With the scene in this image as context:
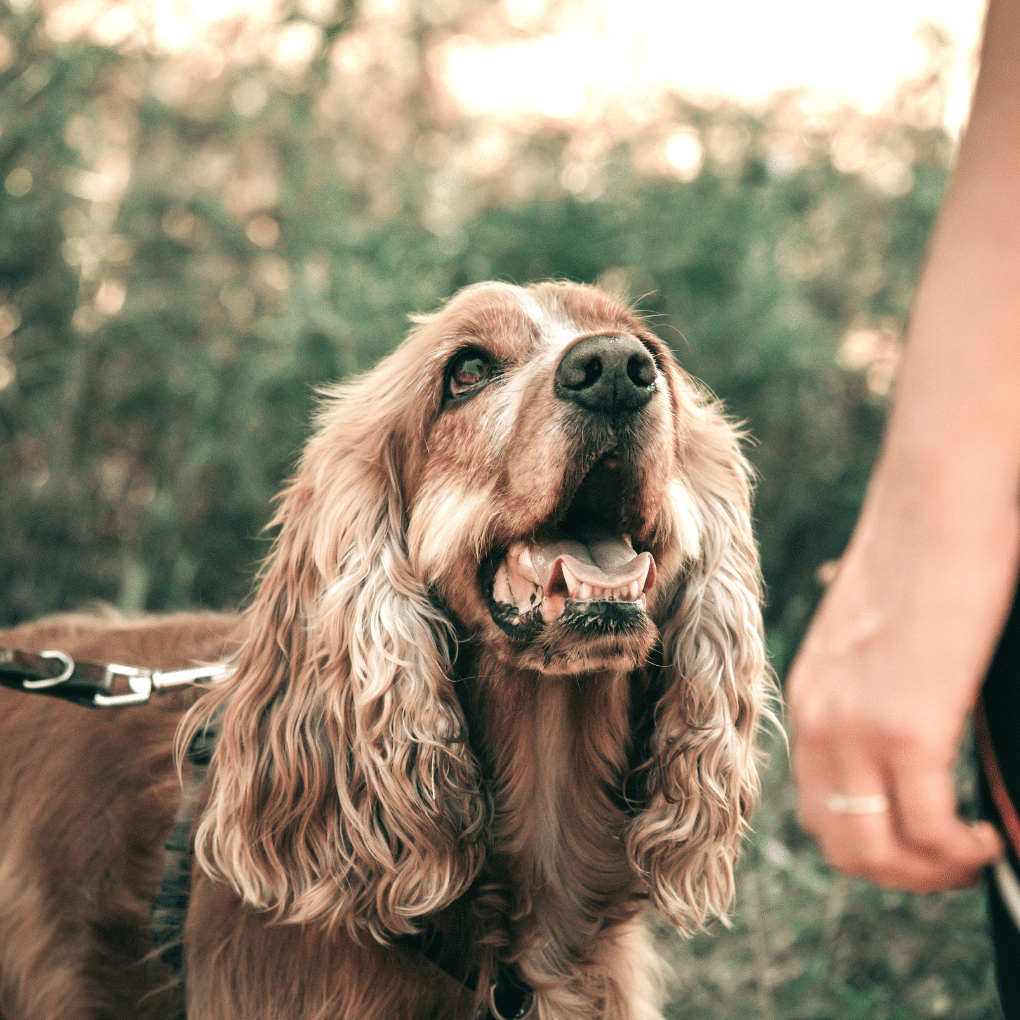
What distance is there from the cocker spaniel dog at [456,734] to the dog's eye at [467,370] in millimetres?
10

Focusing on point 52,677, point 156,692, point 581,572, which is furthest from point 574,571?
point 52,677

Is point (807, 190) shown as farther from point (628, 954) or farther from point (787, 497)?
point (628, 954)

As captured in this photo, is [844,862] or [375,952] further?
[375,952]

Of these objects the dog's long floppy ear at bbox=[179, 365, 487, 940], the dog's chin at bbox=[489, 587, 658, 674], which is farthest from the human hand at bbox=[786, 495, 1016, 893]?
the dog's long floppy ear at bbox=[179, 365, 487, 940]

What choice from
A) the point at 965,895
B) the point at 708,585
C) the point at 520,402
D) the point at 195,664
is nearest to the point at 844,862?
the point at 520,402

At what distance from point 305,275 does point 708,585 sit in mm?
2775

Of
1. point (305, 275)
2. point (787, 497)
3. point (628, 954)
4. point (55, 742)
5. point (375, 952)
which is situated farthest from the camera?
point (787, 497)

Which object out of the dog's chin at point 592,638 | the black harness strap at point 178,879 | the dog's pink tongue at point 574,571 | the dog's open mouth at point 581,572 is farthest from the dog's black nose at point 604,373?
the black harness strap at point 178,879

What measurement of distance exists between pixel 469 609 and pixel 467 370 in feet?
1.76

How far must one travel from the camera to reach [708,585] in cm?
224

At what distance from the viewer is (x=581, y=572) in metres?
1.83

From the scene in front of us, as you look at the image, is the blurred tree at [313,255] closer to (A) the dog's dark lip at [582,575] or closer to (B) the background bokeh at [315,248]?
(B) the background bokeh at [315,248]

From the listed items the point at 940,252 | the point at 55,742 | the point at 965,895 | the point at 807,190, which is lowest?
the point at 965,895

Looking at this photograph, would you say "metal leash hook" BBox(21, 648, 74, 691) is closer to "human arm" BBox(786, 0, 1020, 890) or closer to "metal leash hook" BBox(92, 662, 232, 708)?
"metal leash hook" BBox(92, 662, 232, 708)
